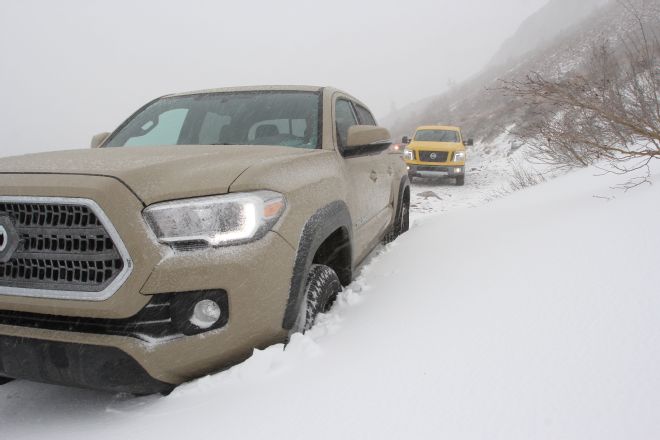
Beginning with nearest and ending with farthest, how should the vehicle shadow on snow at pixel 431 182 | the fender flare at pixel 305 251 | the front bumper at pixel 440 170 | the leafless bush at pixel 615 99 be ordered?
1. the fender flare at pixel 305 251
2. the leafless bush at pixel 615 99
3. the front bumper at pixel 440 170
4. the vehicle shadow on snow at pixel 431 182

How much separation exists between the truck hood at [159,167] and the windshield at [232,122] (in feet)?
2.03

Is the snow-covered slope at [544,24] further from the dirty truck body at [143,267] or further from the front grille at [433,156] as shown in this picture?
the dirty truck body at [143,267]

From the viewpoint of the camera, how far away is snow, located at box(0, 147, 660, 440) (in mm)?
1292

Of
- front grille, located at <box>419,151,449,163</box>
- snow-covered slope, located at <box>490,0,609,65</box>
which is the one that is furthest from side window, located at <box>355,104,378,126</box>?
snow-covered slope, located at <box>490,0,609,65</box>

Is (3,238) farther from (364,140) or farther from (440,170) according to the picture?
(440,170)

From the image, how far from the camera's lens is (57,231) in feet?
5.22

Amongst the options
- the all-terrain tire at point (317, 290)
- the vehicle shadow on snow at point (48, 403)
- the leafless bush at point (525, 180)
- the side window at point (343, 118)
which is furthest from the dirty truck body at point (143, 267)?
the leafless bush at point (525, 180)

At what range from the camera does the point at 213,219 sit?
1.68 metres

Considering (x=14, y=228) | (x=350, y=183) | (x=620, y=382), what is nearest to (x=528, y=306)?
(x=620, y=382)

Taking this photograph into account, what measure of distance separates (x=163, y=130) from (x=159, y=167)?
142 cm

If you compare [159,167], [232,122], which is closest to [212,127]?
[232,122]

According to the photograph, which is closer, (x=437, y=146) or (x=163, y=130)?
(x=163, y=130)

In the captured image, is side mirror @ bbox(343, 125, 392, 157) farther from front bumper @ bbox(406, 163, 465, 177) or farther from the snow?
front bumper @ bbox(406, 163, 465, 177)

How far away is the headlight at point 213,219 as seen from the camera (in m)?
1.62
